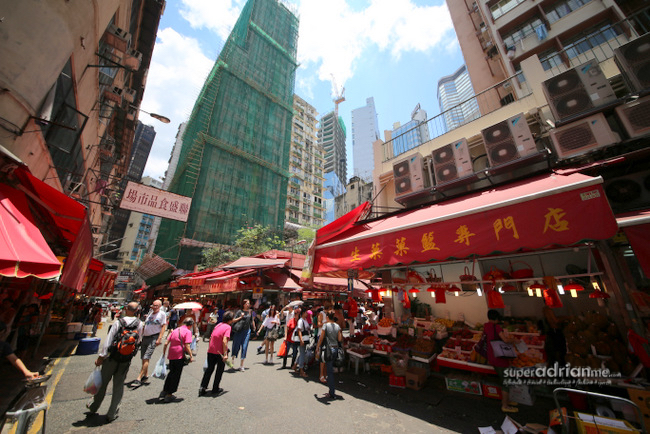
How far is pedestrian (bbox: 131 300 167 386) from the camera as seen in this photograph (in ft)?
20.8

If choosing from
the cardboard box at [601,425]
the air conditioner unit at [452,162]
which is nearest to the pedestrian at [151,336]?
the cardboard box at [601,425]

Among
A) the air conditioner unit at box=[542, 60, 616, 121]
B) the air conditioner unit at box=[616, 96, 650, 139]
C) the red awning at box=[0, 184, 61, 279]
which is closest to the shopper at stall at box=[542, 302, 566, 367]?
the air conditioner unit at box=[616, 96, 650, 139]

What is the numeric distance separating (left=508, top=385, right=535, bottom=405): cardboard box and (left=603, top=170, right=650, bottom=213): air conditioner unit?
4.41m

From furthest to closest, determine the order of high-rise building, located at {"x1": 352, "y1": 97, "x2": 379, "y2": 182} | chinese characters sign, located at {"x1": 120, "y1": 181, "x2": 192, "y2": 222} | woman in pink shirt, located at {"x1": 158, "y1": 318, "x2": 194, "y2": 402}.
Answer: high-rise building, located at {"x1": 352, "y1": 97, "x2": 379, "y2": 182} < chinese characters sign, located at {"x1": 120, "y1": 181, "x2": 192, "y2": 222} < woman in pink shirt, located at {"x1": 158, "y1": 318, "x2": 194, "y2": 402}

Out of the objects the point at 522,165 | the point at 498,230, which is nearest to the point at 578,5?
the point at 522,165

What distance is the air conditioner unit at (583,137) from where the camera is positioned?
5.80 metres

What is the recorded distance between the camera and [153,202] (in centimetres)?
1029

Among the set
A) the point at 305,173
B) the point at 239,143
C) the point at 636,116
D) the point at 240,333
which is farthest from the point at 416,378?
the point at 305,173

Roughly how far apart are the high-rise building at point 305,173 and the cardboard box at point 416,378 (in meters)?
47.7

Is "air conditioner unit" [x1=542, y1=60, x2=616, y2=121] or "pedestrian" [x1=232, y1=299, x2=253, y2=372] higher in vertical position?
"air conditioner unit" [x1=542, y1=60, x2=616, y2=121]

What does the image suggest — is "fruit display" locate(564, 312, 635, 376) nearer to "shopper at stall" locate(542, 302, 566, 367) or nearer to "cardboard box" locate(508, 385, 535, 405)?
"shopper at stall" locate(542, 302, 566, 367)

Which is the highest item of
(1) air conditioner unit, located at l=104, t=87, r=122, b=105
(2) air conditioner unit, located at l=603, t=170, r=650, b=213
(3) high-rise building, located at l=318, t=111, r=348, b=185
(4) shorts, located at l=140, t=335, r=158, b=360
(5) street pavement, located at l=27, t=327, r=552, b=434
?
(3) high-rise building, located at l=318, t=111, r=348, b=185

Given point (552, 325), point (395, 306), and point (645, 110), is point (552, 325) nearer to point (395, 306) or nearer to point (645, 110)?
point (645, 110)

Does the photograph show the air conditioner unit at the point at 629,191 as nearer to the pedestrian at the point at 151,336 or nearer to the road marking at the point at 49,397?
the road marking at the point at 49,397
